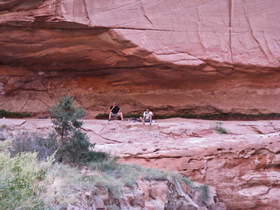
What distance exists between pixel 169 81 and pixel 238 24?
273 cm

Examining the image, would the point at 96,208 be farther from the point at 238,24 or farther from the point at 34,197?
the point at 238,24

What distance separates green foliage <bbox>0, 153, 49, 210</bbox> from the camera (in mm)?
4500

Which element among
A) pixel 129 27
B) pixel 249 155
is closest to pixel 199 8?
pixel 129 27

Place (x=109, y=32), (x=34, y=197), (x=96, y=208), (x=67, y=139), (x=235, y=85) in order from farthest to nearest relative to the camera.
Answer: (x=235, y=85) → (x=109, y=32) → (x=67, y=139) → (x=96, y=208) → (x=34, y=197)

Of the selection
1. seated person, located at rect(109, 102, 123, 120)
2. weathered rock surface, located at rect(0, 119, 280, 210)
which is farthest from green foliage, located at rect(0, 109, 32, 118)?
weathered rock surface, located at rect(0, 119, 280, 210)

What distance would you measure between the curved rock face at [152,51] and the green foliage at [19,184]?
A: 9329 millimetres

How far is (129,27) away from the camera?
1409 cm

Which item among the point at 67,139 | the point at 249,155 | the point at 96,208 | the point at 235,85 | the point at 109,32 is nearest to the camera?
the point at 96,208

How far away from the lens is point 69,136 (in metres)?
9.63

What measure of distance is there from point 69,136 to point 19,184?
193 inches

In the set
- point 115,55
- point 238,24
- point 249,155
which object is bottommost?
point 249,155

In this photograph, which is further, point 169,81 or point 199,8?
point 169,81

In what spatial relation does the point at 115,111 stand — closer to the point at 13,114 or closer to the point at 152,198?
the point at 13,114

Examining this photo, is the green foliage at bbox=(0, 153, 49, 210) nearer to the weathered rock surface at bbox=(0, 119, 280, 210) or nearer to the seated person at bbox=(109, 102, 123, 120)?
the weathered rock surface at bbox=(0, 119, 280, 210)
